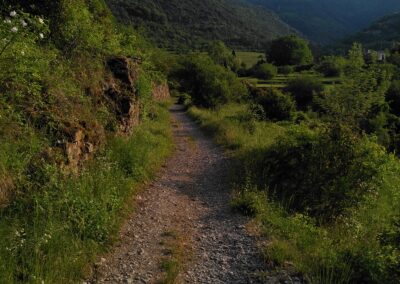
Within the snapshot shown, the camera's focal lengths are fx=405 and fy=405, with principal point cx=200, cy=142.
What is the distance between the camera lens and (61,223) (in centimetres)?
575

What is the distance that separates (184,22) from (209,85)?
138 meters

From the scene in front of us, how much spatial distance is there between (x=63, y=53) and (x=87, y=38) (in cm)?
101

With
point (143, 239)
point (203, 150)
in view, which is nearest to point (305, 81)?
point (203, 150)

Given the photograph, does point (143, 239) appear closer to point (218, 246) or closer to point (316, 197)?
point (218, 246)

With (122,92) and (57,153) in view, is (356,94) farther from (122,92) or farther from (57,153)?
(57,153)

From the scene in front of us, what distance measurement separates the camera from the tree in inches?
4771

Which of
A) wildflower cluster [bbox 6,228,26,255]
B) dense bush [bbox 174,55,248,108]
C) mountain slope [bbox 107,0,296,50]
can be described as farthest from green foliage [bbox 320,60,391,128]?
mountain slope [bbox 107,0,296,50]

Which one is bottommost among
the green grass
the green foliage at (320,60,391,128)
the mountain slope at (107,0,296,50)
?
the green grass

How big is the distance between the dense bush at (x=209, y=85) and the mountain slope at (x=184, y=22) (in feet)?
266

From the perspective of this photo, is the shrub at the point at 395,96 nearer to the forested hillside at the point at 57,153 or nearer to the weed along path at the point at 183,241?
the weed along path at the point at 183,241

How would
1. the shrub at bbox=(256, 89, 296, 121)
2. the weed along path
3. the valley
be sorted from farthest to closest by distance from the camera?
the shrub at bbox=(256, 89, 296, 121) < the weed along path < the valley

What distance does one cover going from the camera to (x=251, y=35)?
195750 millimetres

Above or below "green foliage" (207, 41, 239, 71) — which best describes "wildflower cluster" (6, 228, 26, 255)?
below

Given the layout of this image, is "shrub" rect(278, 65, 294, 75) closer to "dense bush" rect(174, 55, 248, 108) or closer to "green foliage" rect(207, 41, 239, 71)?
"green foliage" rect(207, 41, 239, 71)
